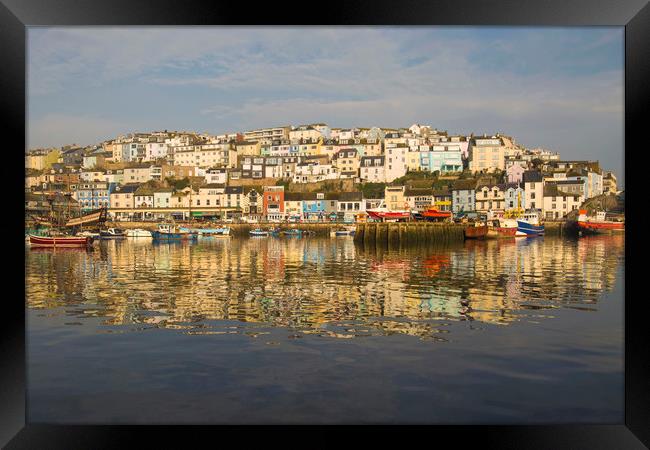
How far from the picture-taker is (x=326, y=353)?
217 inches

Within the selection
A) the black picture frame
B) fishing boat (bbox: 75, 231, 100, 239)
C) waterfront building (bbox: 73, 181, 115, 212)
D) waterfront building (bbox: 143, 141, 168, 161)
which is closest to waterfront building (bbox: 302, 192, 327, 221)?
waterfront building (bbox: 73, 181, 115, 212)

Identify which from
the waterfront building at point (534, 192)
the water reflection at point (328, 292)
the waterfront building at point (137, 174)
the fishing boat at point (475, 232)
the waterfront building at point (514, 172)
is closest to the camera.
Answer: the water reflection at point (328, 292)

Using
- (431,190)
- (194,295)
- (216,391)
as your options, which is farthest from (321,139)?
(216,391)

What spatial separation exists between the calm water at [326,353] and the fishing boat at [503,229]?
23.8 meters

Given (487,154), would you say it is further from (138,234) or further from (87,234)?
(87,234)

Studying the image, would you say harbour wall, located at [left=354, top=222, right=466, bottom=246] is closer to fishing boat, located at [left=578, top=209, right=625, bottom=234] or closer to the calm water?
fishing boat, located at [left=578, top=209, right=625, bottom=234]

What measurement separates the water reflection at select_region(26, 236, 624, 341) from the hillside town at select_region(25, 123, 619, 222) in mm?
29329

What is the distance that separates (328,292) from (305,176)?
55086mm

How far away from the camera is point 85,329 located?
6.84 m

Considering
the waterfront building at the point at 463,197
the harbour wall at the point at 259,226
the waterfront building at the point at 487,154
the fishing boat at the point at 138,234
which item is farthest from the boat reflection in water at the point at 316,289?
the waterfront building at the point at 487,154

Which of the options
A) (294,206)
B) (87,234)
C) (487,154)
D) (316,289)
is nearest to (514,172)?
(487,154)
